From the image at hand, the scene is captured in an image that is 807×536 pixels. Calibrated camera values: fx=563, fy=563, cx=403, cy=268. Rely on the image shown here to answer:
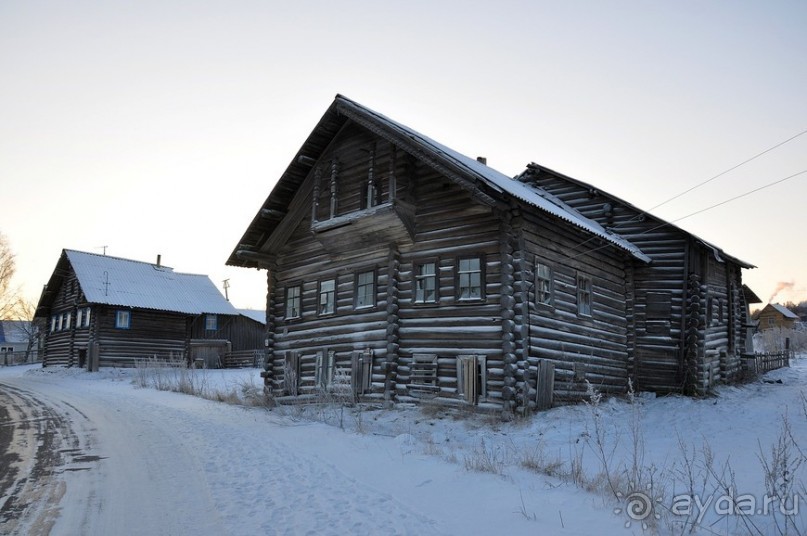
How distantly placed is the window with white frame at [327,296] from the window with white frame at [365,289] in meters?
1.30

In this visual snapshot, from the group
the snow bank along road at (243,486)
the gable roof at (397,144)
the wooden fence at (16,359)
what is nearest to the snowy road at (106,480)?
the snow bank along road at (243,486)

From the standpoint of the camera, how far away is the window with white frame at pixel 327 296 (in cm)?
2014

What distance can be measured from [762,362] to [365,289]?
23.0 m

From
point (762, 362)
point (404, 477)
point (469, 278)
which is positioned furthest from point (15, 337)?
point (404, 477)

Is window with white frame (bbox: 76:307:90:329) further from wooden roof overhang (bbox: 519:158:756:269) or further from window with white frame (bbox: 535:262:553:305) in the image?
window with white frame (bbox: 535:262:553:305)

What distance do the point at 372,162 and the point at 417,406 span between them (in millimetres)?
7679

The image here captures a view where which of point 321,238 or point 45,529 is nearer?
point 45,529

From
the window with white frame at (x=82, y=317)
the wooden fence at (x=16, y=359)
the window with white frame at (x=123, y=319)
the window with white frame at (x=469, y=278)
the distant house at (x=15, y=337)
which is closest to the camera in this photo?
the window with white frame at (x=469, y=278)

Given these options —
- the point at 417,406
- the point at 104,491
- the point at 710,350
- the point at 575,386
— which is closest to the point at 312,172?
the point at 417,406

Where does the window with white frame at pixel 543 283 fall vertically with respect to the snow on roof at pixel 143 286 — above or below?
below

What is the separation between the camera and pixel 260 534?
18.9 feet

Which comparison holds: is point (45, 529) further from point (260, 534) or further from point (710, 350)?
point (710, 350)

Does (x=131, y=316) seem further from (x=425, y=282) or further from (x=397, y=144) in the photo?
(x=397, y=144)

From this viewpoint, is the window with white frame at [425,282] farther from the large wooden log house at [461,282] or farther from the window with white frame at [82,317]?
the window with white frame at [82,317]
